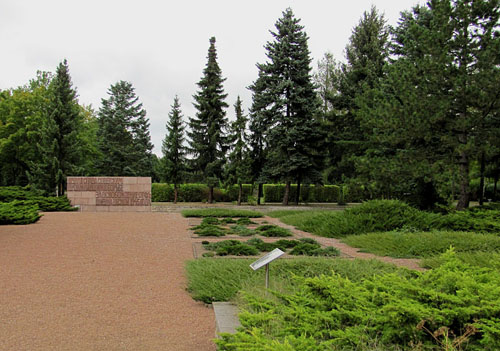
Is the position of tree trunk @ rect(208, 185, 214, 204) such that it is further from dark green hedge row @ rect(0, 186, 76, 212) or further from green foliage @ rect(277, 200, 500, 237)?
green foliage @ rect(277, 200, 500, 237)

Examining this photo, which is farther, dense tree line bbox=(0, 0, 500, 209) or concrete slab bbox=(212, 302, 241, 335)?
dense tree line bbox=(0, 0, 500, 209)

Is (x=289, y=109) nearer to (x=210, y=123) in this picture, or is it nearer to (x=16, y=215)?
(x=210, y=123)

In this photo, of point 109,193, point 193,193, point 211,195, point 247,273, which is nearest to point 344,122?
point 211,195

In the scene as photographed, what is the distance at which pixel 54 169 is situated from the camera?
26375 millimetres

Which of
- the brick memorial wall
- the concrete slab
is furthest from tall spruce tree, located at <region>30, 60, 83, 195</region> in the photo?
the concrete slab

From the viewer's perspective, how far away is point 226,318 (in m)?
3.80

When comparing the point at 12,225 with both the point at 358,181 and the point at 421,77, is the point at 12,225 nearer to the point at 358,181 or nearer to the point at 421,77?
the point at 358,181

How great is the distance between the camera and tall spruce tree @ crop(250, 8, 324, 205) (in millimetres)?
25844

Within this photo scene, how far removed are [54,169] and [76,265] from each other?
2144 centimetres

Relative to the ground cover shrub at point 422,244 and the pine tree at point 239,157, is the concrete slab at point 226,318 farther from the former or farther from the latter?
the pine tree at point 239,157

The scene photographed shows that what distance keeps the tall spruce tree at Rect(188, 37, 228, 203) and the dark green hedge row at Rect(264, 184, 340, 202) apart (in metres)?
4.89

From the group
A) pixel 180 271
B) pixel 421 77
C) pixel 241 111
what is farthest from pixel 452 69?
pixel 241 111

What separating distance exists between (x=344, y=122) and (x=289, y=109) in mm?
3757

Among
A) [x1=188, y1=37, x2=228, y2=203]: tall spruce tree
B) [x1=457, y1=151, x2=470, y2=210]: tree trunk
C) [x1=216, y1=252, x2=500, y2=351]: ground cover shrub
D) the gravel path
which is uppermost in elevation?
[x1=188, y1=37, x2=228, y2=203]: tall spruce tree
